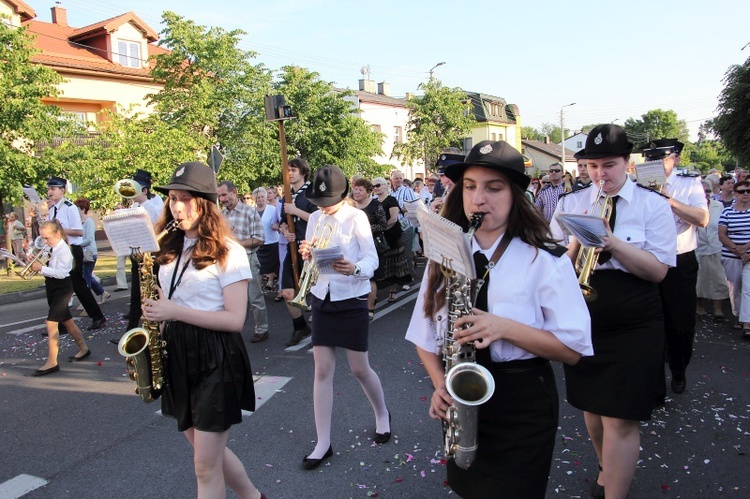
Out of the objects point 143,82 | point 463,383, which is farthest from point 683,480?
point 143,82

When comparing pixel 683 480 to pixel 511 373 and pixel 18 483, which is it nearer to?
pixel 511 373

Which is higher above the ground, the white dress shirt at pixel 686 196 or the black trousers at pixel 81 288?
the white dress shirt at pixel 686 196

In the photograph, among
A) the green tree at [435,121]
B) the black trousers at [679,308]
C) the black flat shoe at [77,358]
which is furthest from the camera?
the green tree at [435,121]

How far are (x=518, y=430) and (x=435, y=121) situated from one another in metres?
34.3

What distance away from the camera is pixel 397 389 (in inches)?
217

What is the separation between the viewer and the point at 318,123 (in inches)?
1120

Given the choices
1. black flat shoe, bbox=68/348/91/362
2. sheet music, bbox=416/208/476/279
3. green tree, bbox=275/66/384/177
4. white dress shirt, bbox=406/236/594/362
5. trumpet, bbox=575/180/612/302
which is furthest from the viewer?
green tree, bbox=275/66/384/177

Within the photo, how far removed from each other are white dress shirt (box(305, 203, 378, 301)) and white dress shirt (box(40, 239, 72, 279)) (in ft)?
12.8

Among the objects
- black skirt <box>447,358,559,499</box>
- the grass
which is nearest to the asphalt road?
black skirt <box>447,358,559,499</box>

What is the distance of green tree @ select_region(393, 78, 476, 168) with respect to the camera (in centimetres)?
3428

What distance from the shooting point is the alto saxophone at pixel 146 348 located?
271 cm

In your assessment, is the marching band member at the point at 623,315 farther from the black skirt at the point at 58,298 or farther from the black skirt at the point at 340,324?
the black skirt at the point at 58,298

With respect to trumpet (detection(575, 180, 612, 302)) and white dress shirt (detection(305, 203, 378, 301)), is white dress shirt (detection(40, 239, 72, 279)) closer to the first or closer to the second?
white dress shirt (detection(305, 203, 378, 301))

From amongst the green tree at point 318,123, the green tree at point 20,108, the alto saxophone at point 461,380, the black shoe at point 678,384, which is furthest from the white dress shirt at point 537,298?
the green tree at point 318,123
